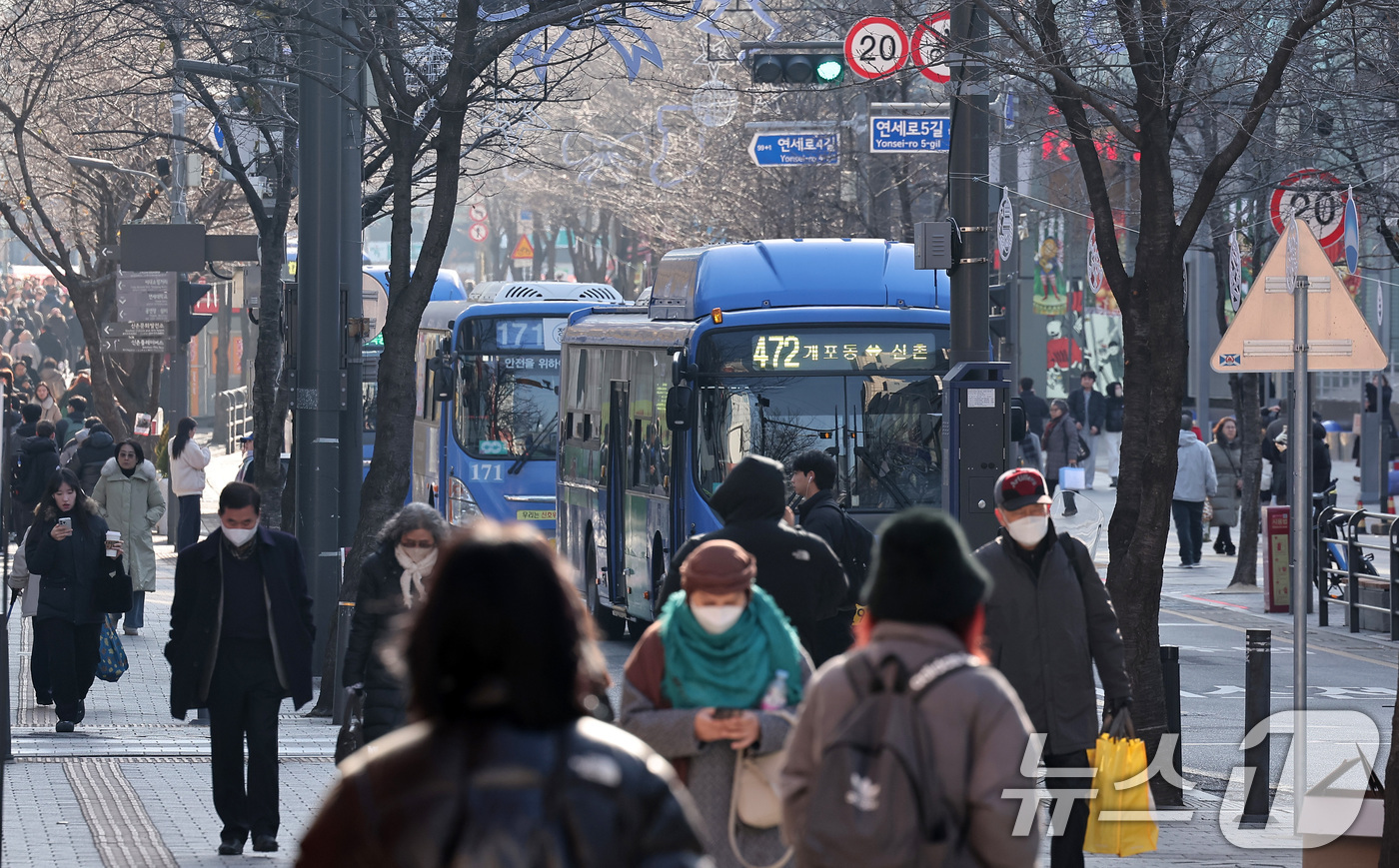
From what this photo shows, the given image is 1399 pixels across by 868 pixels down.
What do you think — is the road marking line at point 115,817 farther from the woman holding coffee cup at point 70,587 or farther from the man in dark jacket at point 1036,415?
the man in dark jacket at point 1036,415

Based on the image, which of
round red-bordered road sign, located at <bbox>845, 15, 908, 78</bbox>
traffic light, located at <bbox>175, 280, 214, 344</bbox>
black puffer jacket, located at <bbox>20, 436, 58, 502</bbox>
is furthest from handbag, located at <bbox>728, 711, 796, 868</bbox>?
traffic light, located at <bbox>175, 280, 214, 344</bbox>

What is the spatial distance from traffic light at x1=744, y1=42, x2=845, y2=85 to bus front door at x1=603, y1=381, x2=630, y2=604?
3015 mm

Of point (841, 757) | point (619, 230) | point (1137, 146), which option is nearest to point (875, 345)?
point (1137, 146)

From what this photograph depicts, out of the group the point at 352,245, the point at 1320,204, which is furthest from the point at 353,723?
the point at 1320,204

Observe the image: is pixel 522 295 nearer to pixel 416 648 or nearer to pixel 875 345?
pixel 875 345

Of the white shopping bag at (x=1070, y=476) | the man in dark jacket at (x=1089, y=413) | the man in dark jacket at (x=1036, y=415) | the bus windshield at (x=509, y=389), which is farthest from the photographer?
the man in dark jacket at (x=1089, y=413)

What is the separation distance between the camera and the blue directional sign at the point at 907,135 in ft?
54.1

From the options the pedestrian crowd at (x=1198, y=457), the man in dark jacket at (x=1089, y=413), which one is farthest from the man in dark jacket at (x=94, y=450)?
the man in dark jacket at (x=1089, y=413)

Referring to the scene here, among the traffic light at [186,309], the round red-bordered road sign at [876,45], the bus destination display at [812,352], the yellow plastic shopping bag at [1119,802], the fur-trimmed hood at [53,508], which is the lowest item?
the yellow plastic shopping bag at [1119,802]

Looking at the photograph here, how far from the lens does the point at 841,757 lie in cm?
409

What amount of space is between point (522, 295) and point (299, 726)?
1078 centimetres

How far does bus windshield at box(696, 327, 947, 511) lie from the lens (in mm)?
15023

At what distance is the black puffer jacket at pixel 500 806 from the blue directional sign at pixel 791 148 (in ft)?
63.8

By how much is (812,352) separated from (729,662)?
10125mm
